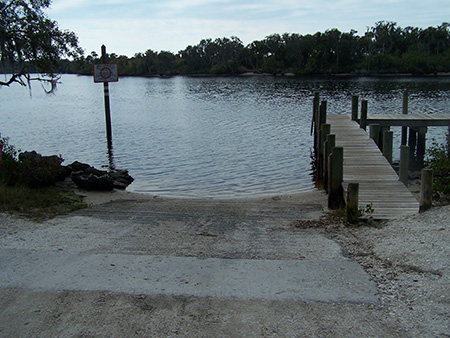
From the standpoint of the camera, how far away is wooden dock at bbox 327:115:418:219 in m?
9.00

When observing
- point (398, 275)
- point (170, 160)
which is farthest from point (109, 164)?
point (398, 275)

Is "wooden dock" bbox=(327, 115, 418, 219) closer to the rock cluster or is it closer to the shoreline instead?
the shoreline

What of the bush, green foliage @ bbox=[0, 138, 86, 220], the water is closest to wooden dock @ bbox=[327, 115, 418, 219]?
the water

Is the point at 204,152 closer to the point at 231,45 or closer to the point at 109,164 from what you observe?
the point at 109,164

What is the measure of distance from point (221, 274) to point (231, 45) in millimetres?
163563

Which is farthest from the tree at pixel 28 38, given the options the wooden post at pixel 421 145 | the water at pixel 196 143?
the wooden post at pixel 421 145

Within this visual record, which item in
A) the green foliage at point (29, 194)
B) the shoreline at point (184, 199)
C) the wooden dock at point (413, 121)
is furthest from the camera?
the wooden dock at point (413, 121)

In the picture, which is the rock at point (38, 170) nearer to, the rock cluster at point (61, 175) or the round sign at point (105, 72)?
the rock cluster at point (61, 175)

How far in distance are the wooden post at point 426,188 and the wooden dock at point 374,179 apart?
66cm

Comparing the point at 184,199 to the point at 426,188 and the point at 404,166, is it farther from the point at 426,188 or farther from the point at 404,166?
the point at 426,188

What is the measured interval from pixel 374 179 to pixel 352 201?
3009 millimetres

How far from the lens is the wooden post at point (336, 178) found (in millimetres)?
10227

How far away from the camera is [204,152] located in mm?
23453

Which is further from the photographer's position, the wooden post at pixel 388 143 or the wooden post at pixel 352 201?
the wooden post at pixel 388 143
